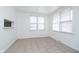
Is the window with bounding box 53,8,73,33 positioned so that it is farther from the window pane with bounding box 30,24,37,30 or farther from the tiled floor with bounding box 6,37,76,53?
the window pane with bounding box 30,24,37,30

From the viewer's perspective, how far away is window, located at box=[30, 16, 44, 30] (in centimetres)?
985

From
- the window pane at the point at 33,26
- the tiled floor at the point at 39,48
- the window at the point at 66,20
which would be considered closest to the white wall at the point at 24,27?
the window pane at the point at 33,26

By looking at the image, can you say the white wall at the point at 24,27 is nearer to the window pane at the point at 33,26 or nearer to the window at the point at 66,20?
the window pane at the point at 33,26

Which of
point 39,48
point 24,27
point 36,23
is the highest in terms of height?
point 36,23

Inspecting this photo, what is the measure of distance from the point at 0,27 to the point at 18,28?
5.21 metres

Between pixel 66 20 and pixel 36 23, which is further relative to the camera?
pixel 36 23

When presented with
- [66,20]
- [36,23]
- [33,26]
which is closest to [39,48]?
[66,20]

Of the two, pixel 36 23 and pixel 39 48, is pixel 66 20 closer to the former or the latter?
pixel 39 48

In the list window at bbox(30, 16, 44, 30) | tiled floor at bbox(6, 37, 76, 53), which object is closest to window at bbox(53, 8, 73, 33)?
tiled floor at bbox(6, 37, 76, 53)

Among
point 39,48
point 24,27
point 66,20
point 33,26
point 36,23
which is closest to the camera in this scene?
point 39,48

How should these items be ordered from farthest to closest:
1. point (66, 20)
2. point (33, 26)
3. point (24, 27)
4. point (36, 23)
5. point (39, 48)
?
1. point (36, 23)
2. point (33, 26)
3. point (24, 27)
4. point (66, 20)
5. point (39, 48)

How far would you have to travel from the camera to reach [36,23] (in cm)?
1010

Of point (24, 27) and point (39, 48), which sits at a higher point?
point (24, 27)

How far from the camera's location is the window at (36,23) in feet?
32.3
